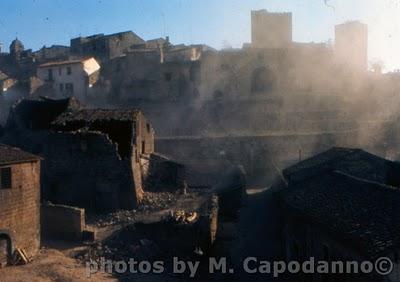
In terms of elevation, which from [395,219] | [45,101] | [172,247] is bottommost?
[172,247]

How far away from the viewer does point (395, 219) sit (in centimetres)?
1456

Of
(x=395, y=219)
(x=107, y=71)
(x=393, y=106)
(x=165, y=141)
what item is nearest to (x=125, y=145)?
(x=165, y=141)

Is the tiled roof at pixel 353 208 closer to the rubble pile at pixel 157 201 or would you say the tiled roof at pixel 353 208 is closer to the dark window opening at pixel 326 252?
the dark window opening at pixel 326 252

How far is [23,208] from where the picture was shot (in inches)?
802

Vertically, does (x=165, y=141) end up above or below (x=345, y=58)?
below

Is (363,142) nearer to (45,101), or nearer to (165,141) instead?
(165,141)

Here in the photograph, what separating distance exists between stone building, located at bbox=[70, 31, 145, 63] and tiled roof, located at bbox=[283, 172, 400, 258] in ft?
146

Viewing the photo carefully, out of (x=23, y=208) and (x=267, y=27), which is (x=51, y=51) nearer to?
(x=267, y=27)

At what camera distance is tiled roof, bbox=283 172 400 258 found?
44.9ft

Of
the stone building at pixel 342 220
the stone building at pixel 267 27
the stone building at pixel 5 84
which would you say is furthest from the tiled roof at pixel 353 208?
the stone building at pixel 5 84

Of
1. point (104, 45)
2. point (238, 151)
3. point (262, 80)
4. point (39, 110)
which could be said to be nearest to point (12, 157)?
point (39, 110)

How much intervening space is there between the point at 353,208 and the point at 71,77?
43.3 metres

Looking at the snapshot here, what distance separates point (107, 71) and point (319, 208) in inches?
1715

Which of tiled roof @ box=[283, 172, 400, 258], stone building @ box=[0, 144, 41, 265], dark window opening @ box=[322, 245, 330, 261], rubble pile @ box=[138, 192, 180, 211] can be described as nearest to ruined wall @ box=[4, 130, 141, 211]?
rubble pile @ box=[138, 192, 180, 211]
